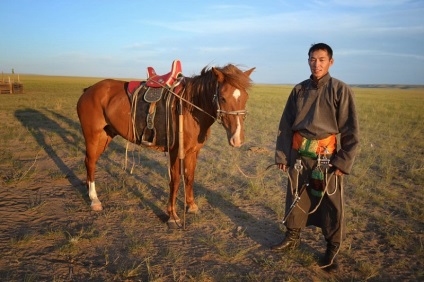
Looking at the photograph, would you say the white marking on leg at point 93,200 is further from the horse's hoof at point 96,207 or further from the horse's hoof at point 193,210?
the horse's hoof at point 193,210

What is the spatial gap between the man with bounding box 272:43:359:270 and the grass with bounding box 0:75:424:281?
47cm

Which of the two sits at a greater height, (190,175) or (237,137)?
(237,137)

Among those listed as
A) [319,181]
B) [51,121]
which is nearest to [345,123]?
[319,181]

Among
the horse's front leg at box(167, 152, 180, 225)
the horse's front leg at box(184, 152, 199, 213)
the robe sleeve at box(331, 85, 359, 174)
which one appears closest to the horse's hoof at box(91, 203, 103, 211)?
the horse's front leg at box(167, 152, 180, 225)

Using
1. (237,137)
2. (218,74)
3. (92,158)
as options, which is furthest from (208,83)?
(92,158)

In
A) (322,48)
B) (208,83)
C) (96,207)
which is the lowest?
(96,207)

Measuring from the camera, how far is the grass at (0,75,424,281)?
2.98 metres

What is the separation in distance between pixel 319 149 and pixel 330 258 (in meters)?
1.28

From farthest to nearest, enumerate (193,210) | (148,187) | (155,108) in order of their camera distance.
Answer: (148,187) < (193,210) < (155,108)

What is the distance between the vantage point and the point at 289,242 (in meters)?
3.41

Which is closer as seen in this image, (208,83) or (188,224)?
(208,83)

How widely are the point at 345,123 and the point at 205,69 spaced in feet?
6.34

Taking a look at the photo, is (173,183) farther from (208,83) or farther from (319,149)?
(319,149)

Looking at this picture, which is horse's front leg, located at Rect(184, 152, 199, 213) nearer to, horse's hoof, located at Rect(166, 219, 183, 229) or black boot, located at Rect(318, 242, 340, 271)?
horse's hoof, located at Rect(166, 219, 183, 229)
